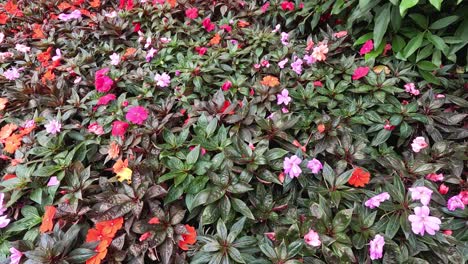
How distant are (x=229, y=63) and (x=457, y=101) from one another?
4.76 feet

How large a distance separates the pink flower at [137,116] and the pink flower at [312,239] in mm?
1036

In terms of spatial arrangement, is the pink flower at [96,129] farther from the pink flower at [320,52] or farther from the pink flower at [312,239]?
the pink flower at [320,52]

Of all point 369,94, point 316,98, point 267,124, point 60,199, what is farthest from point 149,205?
point 369,94

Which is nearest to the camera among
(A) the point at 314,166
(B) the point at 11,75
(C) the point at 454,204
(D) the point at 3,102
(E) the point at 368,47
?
(C) the point at 454,204

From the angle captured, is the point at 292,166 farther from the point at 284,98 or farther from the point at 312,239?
the point at 284,98

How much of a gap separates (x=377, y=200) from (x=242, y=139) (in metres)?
0.72

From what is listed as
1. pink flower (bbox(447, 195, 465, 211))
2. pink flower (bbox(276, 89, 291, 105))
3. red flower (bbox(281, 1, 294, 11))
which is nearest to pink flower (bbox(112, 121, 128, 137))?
pink flower (bbox(276, 89, 291, 105))

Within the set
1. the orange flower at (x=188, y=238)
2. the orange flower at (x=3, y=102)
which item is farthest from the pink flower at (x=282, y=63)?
the orange flower at (x=3, y=102)

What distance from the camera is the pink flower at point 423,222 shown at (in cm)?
147

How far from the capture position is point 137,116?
1.94 meters

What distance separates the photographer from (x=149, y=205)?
1625mm

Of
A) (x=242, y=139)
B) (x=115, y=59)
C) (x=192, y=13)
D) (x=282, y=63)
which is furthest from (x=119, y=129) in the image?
(x=192, y=13)

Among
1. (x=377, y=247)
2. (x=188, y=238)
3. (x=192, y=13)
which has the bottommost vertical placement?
(x=188, y=238)

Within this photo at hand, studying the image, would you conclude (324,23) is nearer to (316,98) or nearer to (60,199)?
(316,98)
